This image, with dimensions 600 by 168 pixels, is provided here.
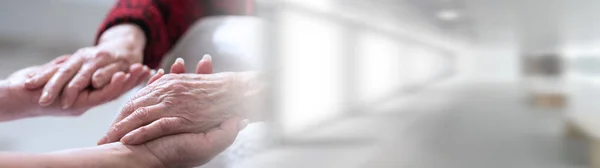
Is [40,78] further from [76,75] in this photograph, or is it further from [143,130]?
[143,130]

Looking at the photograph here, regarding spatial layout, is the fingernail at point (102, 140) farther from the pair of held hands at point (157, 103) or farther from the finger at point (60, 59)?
the finger at point (60, 59)

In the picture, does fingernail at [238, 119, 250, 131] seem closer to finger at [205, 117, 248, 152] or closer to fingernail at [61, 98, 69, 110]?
finger at [205, 117, 248, 152]

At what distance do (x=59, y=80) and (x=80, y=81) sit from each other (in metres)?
0.02

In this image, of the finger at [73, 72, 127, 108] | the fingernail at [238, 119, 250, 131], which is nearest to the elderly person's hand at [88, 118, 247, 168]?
the fingernail at [238, 119, 250, 131]

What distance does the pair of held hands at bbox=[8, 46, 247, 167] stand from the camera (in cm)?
34

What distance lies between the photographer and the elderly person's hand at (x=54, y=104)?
39cm

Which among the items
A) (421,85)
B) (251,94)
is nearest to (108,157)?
(251,94)

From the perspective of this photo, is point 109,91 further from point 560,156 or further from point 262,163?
point 560,156

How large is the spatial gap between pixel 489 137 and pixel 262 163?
17cm

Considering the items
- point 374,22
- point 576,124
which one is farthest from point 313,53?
point 576,124

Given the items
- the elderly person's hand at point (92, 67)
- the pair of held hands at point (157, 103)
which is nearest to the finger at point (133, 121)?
the pair of held hands at point (157, 103)

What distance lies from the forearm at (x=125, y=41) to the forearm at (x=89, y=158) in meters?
0.15

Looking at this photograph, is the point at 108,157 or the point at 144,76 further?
the point at 144,76

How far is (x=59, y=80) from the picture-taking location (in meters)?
0.41
